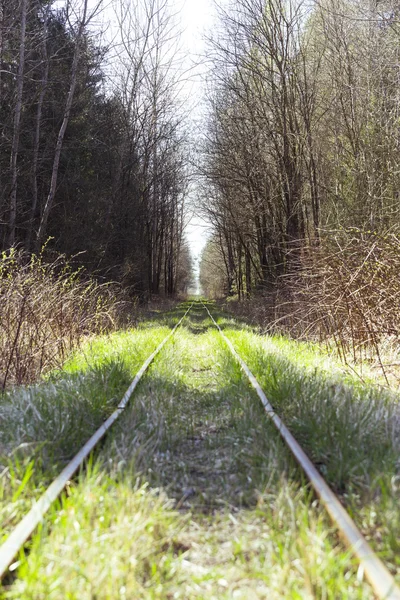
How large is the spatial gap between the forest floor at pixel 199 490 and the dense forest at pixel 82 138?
36.6 ft

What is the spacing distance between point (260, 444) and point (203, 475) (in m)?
0.50

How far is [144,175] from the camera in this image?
2605 centimetres

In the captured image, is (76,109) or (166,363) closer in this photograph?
(166,363)

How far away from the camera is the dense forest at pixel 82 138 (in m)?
16.0

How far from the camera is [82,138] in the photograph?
67.2 ft

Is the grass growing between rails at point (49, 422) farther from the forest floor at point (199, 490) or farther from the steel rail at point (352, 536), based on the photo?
the steel rail at point (352, 536)

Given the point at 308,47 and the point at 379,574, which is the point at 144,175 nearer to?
the point at 308,47

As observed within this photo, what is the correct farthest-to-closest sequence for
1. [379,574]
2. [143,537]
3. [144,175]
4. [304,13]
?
[144,175], [304,13], [143,537], [379,574]

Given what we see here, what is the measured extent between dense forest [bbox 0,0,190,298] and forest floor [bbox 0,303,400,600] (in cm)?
1116

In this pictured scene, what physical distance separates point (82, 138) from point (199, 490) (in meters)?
19.8

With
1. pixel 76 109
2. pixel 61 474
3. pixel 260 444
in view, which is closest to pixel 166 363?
pixel 260 444

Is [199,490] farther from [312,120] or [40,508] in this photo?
[312,120]

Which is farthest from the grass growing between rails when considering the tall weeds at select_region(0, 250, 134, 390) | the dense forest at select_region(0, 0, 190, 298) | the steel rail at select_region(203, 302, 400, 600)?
the dense forest at select_region(0, 0, 190, 298)

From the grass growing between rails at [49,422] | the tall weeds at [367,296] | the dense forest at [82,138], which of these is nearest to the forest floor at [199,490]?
the grass growing between rails at [49,422]
